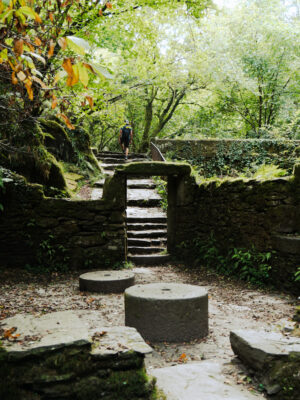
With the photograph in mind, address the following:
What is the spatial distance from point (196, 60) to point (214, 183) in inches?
450

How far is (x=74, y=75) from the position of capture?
1.65m

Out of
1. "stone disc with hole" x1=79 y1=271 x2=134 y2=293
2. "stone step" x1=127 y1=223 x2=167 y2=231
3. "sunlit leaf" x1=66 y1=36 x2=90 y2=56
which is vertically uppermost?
"sunlit leaf" x1=66 y1=36 x2=90 y2=56

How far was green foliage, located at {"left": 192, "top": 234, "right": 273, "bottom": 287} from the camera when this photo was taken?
635 centimetres

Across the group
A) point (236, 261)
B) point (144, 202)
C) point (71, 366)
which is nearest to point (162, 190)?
point (144, 202)

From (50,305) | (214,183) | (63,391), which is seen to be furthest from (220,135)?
(63,391)

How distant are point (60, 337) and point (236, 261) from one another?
5173 mm

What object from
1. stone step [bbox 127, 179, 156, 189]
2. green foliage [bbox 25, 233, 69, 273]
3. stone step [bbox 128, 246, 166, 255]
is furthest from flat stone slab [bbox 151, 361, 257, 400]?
stone step [bbox 127, 179, 156, 189]

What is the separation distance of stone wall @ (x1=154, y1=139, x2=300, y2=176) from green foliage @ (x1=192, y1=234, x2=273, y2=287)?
22.0ft

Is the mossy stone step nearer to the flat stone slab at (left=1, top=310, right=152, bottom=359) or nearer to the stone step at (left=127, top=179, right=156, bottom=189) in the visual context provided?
the stone step at (left=127, top=179, right=156, bottom=189)

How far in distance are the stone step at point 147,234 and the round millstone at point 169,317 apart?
5546 millimetres

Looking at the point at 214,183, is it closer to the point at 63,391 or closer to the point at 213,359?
the point at 213,359

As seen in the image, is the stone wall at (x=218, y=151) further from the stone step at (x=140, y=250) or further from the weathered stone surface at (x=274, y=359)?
the weathered stone surface at (x=274, y=359)

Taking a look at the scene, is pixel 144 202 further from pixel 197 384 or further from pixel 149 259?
pixel 197 384

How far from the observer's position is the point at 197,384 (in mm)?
2836
